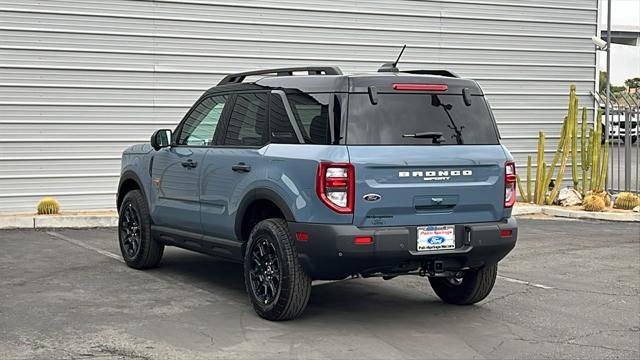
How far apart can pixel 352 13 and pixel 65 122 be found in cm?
525

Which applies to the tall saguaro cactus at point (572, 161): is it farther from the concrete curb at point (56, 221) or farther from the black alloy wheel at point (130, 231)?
the black alloy wheel at point (130, 231)

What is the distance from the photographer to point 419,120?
739cm

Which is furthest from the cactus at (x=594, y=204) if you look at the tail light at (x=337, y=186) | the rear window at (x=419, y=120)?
the tail light at (x=337, y=186)

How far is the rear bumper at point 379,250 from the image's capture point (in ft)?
22.6

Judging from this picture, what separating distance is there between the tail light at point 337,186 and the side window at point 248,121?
102 cm

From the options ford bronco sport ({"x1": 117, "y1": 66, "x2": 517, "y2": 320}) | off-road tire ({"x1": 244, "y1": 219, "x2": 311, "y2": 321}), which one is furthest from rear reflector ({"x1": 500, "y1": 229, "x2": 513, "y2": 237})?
off-road tire ({"x1": 244, "y1": 219, "x2": 311, "y2": 321})

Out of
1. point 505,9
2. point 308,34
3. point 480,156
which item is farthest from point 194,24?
point 480,156

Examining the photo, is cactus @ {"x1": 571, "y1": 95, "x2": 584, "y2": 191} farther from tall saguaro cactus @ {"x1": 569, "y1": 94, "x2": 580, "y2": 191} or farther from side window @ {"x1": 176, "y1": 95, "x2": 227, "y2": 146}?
side window @ {"x1": 176, "y1": 95, "x2": 227, "y2": 146}

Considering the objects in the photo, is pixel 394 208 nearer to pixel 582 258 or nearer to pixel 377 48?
pixel 582 258

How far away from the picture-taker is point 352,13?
1664 centimetres

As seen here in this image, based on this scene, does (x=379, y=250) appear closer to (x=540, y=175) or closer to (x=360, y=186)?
(x=360, y=186)

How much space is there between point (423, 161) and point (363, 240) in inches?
30.4

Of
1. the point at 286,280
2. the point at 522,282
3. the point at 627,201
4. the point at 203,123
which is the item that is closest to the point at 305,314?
the point at 286,280

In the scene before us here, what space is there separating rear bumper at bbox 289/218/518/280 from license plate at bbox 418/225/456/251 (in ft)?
0.12
